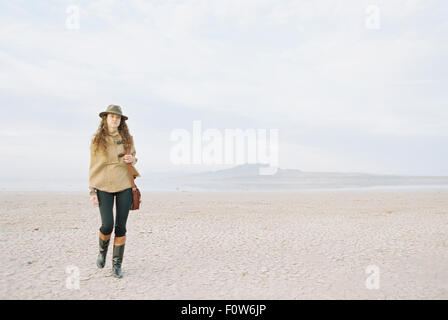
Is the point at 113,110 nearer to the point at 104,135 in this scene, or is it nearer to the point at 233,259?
the point at 104,135

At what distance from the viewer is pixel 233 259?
20.0 feet

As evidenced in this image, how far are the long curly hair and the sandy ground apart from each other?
5.94ft

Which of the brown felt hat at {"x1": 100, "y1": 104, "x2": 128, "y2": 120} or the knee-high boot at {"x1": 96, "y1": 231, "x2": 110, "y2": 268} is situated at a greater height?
the brown felt hat at {"x1": 100, "y1": 104, "x2": 128, "y2": 120}

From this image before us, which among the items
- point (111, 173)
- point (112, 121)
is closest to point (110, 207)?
point (111, 173)

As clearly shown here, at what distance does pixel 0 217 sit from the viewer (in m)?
11.1

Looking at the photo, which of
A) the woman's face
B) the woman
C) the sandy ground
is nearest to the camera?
the sandy ground

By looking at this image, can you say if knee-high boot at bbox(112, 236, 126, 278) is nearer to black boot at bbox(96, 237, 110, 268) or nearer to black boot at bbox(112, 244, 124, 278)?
black boot at bbox(112, 244, 124, 278)

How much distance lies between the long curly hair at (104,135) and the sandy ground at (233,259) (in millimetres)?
1812

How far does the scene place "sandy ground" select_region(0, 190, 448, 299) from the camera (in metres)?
4.46

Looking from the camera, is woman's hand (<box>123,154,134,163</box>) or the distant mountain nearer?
woman's hand (<box>123,154,134,163</box>)

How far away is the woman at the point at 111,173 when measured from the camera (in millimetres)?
4695

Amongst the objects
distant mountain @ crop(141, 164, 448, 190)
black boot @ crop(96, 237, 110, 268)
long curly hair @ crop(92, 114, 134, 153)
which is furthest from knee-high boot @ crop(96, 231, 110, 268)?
distant mountain @ crop(141, 164, 448, 190)
